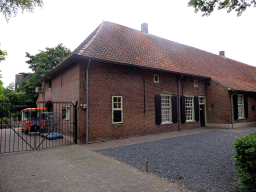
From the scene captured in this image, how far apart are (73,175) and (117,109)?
18.6 feet

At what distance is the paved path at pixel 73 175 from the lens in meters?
3.93

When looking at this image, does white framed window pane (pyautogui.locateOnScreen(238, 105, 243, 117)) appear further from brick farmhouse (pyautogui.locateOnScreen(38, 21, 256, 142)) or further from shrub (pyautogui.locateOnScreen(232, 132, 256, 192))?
shrub (pyautogui.locateOnScreen(232, 132, 256, 192))

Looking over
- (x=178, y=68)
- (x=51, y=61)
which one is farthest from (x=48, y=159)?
(x=51, y=61)

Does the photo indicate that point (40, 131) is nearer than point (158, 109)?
Yes

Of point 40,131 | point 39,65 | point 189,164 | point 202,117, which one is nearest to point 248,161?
point 189,164

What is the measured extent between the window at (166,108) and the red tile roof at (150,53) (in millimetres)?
2043

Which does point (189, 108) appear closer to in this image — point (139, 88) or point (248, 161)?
point (139, 88)

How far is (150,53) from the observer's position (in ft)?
42.9

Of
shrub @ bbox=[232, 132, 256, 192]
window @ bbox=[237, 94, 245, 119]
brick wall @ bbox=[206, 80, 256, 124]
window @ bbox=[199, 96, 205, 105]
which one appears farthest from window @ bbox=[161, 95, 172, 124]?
shrub @ bbox=[232, 132, 256, 192]

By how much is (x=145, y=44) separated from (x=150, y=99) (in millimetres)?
4795

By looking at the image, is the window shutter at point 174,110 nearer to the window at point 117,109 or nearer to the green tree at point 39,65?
the window at point 117,109

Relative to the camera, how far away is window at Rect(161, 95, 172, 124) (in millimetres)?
12587

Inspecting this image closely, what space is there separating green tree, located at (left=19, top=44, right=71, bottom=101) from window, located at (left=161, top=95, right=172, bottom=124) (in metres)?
18.0

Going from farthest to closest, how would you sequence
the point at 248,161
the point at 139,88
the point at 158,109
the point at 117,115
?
the point at 158,109, the point at 139,88, the point at 117,115, the point at 248,161
